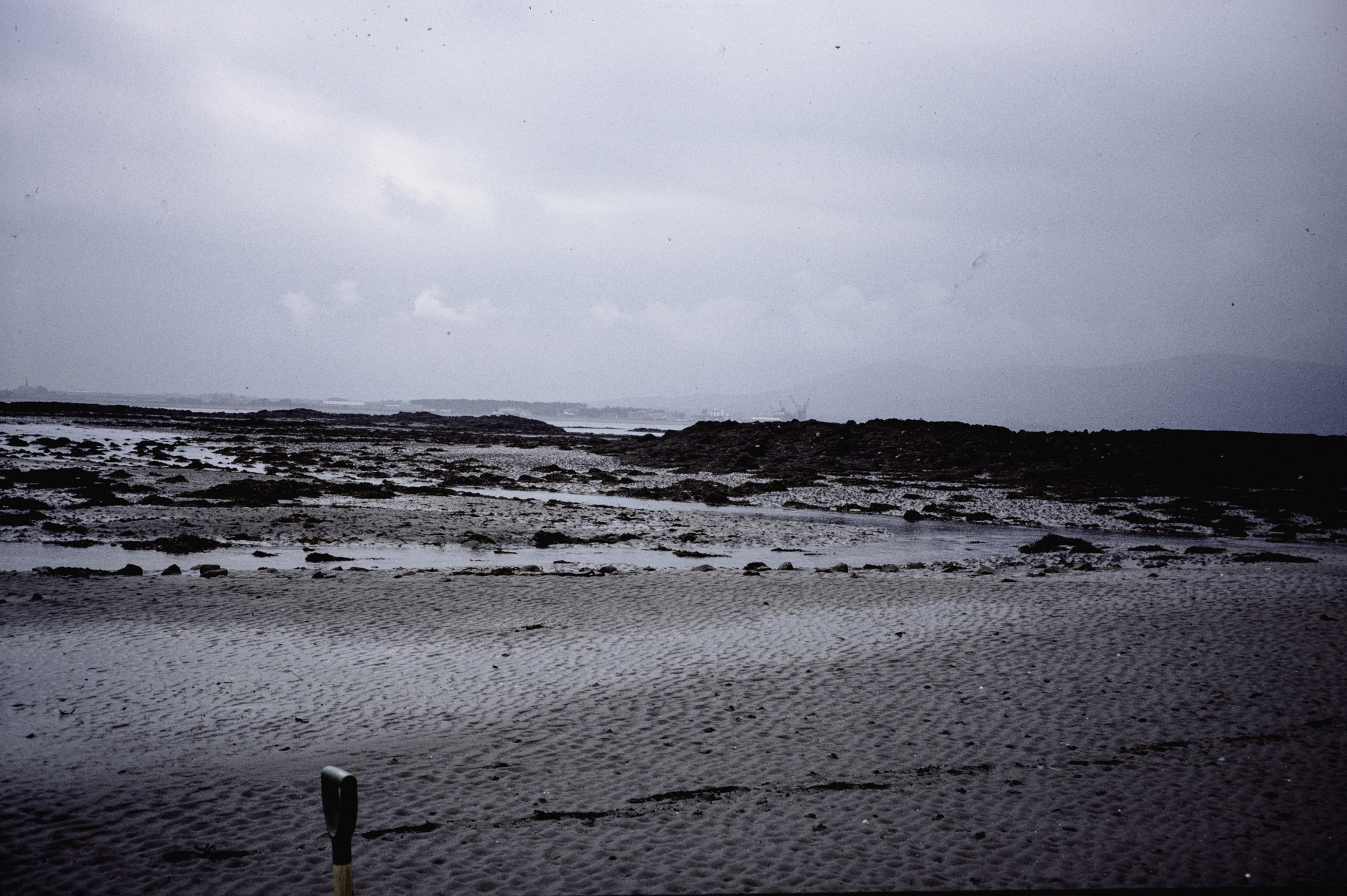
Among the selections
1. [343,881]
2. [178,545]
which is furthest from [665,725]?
[178,545]

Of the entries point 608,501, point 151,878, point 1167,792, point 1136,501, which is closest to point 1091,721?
point 1167,792

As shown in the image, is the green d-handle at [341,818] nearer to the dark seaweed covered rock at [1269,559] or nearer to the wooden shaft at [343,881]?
the wooden shaft at [343,881]

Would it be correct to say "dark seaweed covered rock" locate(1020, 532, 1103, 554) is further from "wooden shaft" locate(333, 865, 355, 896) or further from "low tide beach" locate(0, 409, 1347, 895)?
"wooden shaft" locate(333, 865, 355, 896)

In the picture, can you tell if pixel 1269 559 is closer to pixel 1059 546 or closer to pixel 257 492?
pixel 1059 546

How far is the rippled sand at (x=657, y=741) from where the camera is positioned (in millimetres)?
5977

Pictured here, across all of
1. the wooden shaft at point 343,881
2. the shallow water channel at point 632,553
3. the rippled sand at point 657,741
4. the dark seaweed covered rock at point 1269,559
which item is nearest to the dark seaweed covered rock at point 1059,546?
the shallow water channel at point 632,553

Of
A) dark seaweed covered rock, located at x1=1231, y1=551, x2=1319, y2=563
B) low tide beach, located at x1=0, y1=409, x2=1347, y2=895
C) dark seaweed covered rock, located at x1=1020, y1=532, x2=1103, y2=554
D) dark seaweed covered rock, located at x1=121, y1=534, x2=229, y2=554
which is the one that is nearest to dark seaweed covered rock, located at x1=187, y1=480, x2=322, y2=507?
dark seaweed covered rock, located at x1=121, y1=534, x2=229, y2=554

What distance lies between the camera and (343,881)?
9.73 ft

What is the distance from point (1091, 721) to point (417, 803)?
6.76 metres

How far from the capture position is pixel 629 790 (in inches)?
282

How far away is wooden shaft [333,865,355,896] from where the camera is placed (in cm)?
293

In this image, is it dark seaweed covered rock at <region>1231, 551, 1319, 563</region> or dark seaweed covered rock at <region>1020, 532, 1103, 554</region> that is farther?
dark seaweed covered rock at <region>1020, 532, 1103, 554</region>

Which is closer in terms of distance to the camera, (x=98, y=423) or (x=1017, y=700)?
(x=1017, y=700)

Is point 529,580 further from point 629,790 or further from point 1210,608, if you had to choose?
point 1210,608
